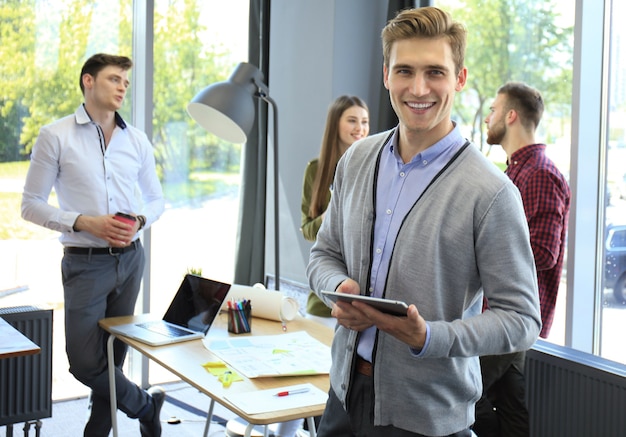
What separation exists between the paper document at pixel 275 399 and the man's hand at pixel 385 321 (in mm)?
588

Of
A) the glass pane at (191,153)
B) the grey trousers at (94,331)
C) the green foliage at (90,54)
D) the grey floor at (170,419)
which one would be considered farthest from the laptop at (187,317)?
the green foliage at (90,54)

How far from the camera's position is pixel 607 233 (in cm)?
335

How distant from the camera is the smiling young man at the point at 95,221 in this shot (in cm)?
315

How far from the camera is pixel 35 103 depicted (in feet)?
13.4

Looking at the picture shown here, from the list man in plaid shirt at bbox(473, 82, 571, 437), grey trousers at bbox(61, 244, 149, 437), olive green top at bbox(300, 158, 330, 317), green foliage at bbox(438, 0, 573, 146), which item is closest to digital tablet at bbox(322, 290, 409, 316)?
man in plaid shirt at bbox(473, 82, 571, 437)

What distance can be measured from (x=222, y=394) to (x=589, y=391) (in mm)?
1303

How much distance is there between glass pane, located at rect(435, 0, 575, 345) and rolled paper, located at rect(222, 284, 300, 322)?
137 centimetres

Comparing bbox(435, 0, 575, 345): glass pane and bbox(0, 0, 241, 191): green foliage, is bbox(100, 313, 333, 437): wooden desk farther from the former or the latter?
bbox(0, 0, 241, 191): green foliage

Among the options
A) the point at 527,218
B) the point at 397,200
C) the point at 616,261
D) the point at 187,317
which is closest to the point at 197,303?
the point at 187,317

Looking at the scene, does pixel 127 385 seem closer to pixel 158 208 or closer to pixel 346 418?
pixel 158 208

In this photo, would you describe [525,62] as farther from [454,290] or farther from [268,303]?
[454,290]

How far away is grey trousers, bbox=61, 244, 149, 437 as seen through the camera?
3.15m

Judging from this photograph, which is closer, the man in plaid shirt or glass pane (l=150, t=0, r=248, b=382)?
the man in plaid shirt

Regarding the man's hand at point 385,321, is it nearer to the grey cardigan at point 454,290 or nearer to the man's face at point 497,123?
the grey cardigan at point 454,290
